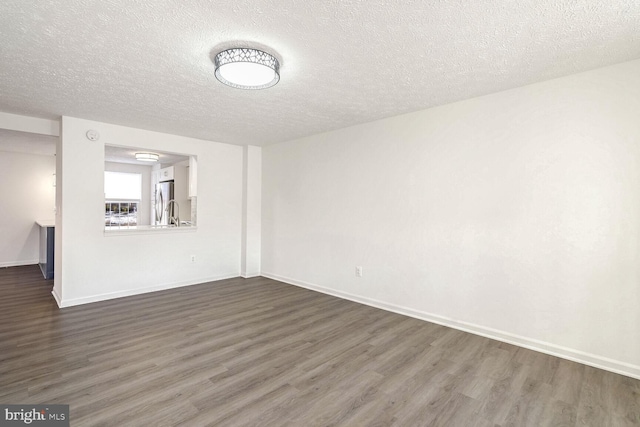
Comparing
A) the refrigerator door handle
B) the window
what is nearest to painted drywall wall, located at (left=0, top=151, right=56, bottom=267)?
the window

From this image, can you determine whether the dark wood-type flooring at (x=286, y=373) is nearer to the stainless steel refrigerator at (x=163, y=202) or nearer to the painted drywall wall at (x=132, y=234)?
the painted drywall wall at (x=132, y=234)

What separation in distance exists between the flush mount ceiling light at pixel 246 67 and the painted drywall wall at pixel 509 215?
1948 mm

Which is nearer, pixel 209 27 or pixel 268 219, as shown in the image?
pixel 209 27

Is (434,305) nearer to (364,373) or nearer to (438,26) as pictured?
(364,373)

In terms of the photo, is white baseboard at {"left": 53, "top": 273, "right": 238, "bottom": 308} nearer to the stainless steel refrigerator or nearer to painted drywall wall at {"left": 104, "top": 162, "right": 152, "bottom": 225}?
the stainless steel refrigerator

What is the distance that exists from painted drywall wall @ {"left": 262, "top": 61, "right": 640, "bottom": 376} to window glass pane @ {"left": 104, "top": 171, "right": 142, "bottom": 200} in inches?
240

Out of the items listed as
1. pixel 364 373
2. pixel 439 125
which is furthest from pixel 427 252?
pixel 364 373

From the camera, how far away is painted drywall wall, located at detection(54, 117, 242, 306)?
12.9ft

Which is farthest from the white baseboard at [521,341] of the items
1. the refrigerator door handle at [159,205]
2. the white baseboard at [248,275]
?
the refrigerator door handle at [159,205]

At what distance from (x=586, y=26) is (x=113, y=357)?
4147 millimetres

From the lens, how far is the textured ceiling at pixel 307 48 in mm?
1779

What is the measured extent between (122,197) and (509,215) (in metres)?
8.52

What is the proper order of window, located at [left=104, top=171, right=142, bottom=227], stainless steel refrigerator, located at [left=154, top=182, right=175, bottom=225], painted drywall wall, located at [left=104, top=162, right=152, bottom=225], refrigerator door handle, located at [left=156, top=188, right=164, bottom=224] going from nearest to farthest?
stainless steel refrigerator, located at [left=154, top=182, right=175, bottom=225], refrigerator door handle, located at [left=156, top=188, right=164, bottom=224], window, located at [left=104, top=171, right=142, bottom=227], painted drywall wall, located at [left=104, top=162, right=152, bottom=225]

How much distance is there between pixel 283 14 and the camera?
5.97ft
